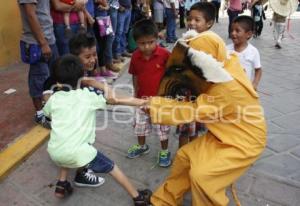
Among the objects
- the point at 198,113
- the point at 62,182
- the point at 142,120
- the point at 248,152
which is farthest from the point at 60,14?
the point at 248,152

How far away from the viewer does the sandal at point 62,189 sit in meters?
2.77

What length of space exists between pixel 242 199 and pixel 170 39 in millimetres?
5636

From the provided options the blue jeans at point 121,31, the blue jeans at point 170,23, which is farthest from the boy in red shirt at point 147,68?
the blue jeans at point 170,23

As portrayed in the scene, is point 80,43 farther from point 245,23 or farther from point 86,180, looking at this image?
point 245,23

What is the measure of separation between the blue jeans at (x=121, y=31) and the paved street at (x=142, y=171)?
175 cm

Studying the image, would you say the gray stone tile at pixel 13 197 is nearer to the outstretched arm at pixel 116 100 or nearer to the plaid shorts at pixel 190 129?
the outstretched arm at pixel 116 100

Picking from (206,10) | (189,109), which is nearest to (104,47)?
(206,10)

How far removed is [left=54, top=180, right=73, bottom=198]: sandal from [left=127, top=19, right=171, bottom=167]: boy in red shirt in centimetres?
70

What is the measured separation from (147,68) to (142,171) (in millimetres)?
868

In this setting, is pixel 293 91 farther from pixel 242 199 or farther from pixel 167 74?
pixel 167 74

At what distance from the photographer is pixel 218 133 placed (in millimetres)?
2406

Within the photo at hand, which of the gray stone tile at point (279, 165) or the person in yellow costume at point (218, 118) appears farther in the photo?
the gray stone tile at point (279, 165)

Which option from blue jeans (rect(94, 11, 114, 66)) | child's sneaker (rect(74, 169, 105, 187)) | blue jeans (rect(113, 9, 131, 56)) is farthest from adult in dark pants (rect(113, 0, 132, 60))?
child's sneaker (rect(74, 169, 105, 187))

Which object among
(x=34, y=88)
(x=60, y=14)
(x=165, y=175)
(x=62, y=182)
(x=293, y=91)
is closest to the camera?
(x=62, y=182)
